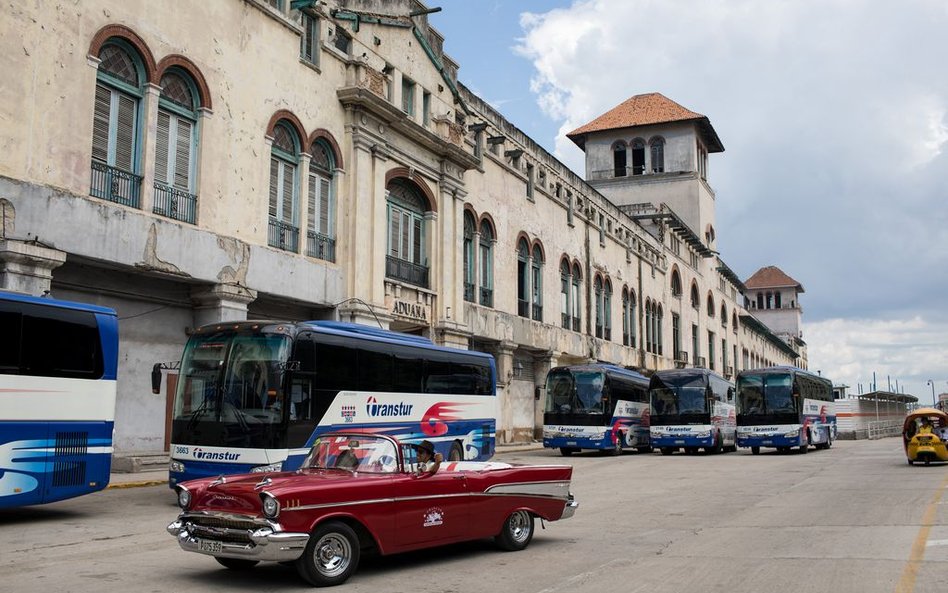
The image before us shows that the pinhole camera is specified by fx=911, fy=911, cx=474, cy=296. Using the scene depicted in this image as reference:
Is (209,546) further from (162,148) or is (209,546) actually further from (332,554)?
(162,148)

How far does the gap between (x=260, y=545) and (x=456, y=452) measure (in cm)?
1304

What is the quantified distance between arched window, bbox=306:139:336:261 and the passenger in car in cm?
1635

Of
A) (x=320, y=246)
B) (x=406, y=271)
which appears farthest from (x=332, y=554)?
(x=406, y=271)

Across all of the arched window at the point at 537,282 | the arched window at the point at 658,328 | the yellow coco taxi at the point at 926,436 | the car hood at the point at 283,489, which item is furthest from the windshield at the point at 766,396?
the arched window at the point at 658,328

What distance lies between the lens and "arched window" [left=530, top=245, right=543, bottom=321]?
41.8 metres

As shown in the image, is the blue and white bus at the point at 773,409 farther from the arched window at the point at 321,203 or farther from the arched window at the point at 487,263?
the arched window at the point at 321,203

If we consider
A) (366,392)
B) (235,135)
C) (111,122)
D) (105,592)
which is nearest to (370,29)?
(235,135)

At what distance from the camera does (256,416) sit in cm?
1469

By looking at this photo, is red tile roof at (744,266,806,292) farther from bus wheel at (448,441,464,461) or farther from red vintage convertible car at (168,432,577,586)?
red vintage convertible car at (168,432,577,586)

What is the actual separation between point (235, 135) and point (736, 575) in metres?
17.8

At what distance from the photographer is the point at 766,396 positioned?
33.2m

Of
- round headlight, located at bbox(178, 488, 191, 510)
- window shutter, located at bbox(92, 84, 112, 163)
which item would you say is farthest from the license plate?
window shutter, located at bbox(92, 84, 112, 163)

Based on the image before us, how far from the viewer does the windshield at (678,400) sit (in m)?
32.8

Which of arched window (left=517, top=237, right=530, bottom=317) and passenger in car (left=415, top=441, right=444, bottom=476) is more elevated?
arched window (left=517, top=237, right=530, bottom=317)
